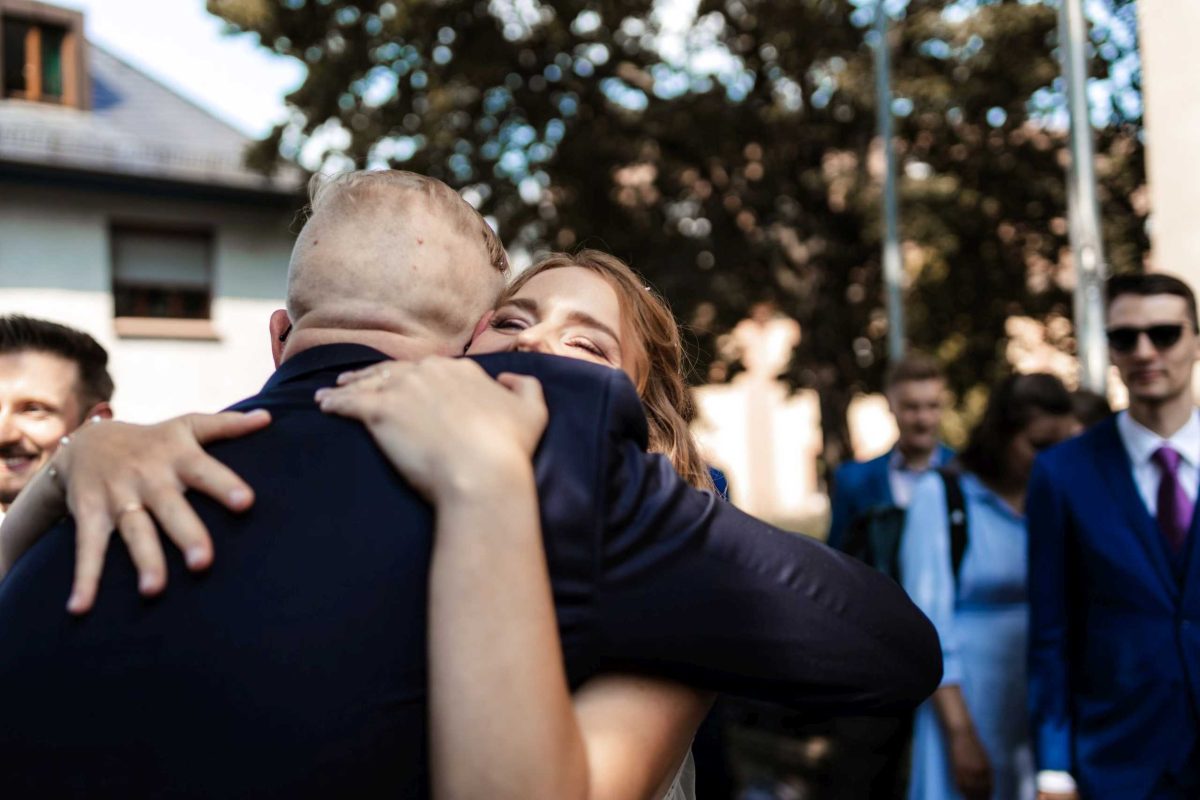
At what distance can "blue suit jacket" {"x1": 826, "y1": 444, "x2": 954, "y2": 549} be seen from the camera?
18.6 ft

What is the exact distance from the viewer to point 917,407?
19.0ft

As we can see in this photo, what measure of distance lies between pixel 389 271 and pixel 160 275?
62.0 feet

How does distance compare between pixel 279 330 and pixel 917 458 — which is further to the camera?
pixel 917 458

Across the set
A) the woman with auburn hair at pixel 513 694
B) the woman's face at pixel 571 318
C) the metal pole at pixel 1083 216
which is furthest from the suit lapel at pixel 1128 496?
the metal pole at pixel 1083 216

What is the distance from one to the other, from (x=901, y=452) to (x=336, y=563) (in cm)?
505

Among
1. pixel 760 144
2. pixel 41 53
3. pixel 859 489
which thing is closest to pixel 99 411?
pixel 859 489

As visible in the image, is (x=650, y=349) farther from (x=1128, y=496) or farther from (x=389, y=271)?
(x=1128, y=496)

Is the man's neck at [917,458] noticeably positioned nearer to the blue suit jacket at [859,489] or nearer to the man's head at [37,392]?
the blue suit jacket at [859,489]

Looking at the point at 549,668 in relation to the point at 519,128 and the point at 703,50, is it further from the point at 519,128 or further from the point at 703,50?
Result: the point at 703,50

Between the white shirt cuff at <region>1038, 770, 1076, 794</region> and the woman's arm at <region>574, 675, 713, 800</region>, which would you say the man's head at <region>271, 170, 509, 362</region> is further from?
the white shirt cuff at <region>1038, 770, 1076, 794</region>

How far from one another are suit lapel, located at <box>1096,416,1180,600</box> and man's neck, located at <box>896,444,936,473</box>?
7.44 ft

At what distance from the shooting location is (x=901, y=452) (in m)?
5.91

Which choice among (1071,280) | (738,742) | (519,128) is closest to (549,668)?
(738,742)

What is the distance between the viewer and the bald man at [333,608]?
116 centimetres
